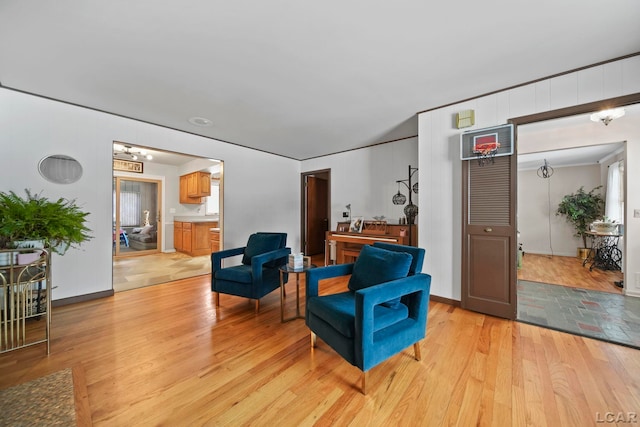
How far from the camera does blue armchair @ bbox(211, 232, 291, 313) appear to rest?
2.67 m

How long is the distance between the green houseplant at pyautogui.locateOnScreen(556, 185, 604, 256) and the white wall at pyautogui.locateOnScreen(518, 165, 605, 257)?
0.41ft

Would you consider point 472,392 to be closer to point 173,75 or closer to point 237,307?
point 237,307

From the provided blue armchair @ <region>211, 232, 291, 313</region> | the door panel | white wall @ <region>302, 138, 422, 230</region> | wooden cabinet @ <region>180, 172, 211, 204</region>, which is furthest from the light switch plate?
wooden cabinet @ <region>180, 172, 211, 204</region>

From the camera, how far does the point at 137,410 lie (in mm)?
1397

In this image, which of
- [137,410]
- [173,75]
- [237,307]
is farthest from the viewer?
[237,307]

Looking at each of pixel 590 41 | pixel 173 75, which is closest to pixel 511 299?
pixel 590 41

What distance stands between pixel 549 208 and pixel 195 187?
9.29 m

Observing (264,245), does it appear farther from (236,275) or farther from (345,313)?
(345,313)

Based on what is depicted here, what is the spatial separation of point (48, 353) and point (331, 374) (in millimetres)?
2266

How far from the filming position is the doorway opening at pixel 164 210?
5.93 meters

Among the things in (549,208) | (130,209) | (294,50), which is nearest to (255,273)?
(294,50)

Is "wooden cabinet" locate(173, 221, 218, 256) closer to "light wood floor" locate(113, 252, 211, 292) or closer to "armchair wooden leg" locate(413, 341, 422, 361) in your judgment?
"light wood floor" locate(113, 252, 211, 292)

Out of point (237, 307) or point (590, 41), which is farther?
point (237, 307)

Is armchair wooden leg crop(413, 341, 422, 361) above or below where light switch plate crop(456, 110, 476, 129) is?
below
